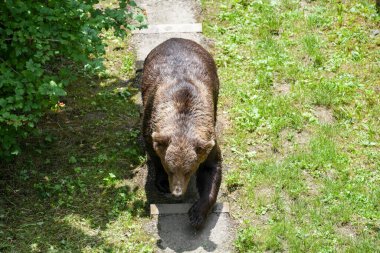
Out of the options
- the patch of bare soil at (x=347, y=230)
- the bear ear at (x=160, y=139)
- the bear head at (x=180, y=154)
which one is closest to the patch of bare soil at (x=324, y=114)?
the patch of bare soil at (x=347, y=230)

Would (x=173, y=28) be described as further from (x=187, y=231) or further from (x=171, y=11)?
(x=187, y=231)

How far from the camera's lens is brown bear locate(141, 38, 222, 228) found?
7188mm

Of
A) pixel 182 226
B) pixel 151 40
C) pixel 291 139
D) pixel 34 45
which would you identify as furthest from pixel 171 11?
pixel 182 226

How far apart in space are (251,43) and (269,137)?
2.35 metres

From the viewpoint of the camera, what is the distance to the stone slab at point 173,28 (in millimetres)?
10773

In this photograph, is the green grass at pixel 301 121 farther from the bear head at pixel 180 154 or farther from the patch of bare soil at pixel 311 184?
the bear head at pixel 180 154

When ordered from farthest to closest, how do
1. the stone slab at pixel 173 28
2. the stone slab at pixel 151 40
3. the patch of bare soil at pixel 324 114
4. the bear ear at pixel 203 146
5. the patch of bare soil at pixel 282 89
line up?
the stone slab at pixel 173 28 < the stone slab at pixel 151 40 < the patch of bare soil at pixel 282 89 < the patch of bare soil at pixel 324 114 < the bear ear at pixel 203 146

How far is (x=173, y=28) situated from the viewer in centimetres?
1083

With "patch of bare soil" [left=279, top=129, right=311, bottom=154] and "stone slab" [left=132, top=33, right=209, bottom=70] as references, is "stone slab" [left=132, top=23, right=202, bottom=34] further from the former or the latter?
"patch of bare soil" [left=279, top=129, right=311, bottom=154]

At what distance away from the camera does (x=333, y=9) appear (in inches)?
448

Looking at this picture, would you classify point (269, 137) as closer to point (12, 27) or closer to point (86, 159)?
point (86, 159)

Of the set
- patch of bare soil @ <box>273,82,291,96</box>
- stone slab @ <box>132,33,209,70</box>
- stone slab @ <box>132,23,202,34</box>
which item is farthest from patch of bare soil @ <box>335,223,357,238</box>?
stone slab @ <box>132,23,202,34</box>

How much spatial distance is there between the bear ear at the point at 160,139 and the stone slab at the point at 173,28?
3.85 meters

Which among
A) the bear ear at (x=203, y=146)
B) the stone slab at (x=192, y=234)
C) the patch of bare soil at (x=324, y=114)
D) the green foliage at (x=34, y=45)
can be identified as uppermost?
the green foliage at (x=34, y=45)
